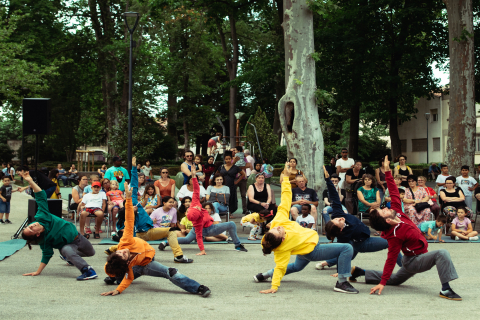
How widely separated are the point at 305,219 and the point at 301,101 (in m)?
3.86

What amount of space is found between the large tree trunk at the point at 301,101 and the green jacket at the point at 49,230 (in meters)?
7.56

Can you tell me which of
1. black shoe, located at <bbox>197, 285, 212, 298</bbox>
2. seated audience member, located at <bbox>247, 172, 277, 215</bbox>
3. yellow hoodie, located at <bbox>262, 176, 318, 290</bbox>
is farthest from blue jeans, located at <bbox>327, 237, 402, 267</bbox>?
seated audience member, located at <bbox>247, 172, 277, 215</bbox>

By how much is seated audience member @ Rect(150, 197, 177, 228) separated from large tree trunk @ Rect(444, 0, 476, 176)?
30.1 feet

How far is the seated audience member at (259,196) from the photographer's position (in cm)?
1209

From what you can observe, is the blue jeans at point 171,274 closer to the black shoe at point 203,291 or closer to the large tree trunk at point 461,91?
the black shoe at point 203,291

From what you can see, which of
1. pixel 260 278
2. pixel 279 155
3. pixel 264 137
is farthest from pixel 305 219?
pixel 264 137

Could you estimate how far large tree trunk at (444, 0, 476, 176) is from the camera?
15.9 m

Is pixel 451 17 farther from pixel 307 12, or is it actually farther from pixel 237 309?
pixel 237 309

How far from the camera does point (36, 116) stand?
37.8 ft

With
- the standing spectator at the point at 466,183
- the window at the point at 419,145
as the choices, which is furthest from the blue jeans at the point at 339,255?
the window at the point at 419,145

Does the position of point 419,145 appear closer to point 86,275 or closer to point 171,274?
point 86,275

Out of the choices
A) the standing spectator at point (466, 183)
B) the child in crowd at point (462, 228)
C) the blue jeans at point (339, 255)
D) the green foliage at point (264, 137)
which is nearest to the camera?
the blue jeans at point (339, 255)

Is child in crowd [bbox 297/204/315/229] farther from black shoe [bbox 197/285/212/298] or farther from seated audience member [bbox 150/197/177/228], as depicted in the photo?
black shoe [bbox 197/285/212/298]

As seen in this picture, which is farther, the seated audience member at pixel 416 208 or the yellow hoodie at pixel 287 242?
the seated audience member at pixel 416 208
